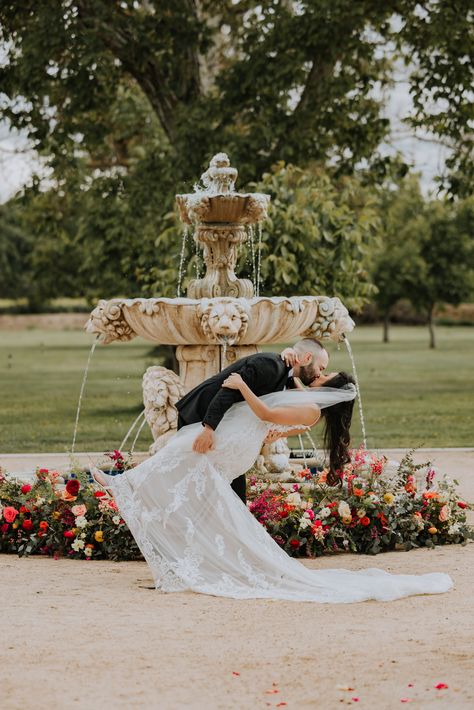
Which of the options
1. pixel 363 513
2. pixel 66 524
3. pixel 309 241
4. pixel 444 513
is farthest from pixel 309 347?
pixel 309 241

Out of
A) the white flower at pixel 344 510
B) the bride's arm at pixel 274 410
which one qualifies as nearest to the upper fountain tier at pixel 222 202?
the white flower at pixel 344 510

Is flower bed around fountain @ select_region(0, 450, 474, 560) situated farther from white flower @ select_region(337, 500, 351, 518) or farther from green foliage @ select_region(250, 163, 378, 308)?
green foliage @ select_region(250, 163, 378, 308)

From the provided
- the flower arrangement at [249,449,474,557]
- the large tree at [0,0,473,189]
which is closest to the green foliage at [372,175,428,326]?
the large tree at [0,0,473,189]

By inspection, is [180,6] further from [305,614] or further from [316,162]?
[305,614]

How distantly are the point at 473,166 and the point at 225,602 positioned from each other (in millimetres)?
14007

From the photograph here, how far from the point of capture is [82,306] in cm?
8669

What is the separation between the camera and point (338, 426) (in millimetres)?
8141

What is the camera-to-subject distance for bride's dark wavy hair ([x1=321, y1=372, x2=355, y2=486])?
7.89 meters

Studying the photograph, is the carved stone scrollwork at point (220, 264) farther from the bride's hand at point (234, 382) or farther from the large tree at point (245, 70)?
the large tree at point (245, 70)

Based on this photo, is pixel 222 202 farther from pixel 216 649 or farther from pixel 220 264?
pixel 216 649

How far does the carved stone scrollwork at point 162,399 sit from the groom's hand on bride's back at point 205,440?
2884mm

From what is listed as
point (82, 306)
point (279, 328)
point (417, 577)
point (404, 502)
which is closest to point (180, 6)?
point (279, 328)

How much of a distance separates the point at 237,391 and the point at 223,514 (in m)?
0.75

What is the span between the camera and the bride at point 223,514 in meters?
7.30
